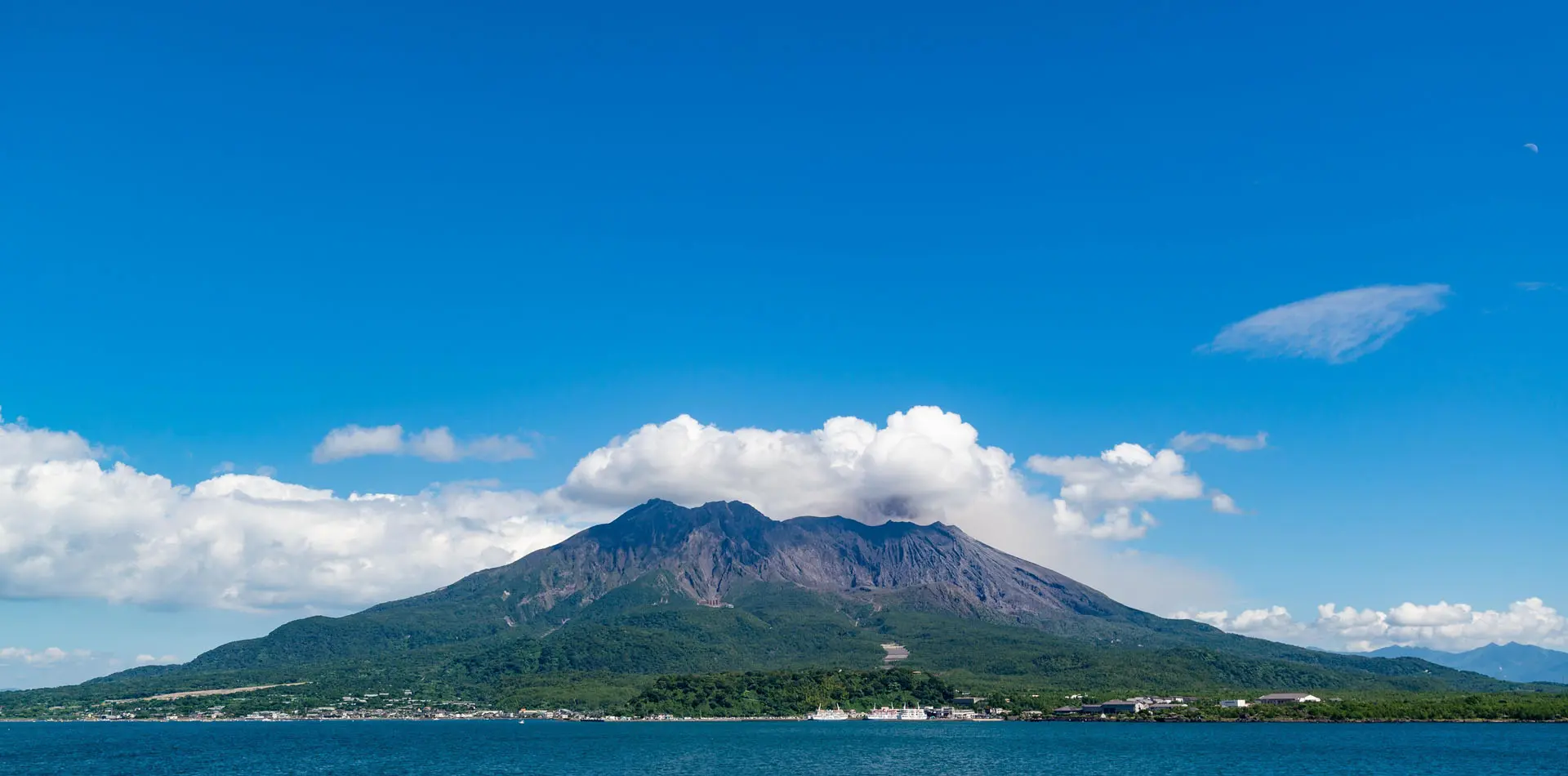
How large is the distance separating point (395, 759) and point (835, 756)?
183ft

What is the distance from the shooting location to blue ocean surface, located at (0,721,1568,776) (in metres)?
121

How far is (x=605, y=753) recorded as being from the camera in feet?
485

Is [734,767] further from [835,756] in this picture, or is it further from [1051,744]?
[1051,744]

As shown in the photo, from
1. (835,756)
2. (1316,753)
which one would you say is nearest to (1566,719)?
(1316,753)

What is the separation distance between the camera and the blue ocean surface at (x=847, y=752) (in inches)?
4759

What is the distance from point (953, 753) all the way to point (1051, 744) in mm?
20593

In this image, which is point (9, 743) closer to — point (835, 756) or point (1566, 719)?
point (835, 756)

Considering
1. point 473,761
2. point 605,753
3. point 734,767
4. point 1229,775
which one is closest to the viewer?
point 1229,775

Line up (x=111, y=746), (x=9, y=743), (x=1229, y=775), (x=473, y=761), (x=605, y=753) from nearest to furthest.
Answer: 1. (x=1229, y=775)
2. (x=473, y=761)
3. (x=605, y=753)
4. (x=111, y=746)
5. (x=9, y=743)

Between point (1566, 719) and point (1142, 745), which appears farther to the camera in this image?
point (1566, 719)

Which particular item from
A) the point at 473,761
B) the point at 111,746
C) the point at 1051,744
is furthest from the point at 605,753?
the point at 111,746

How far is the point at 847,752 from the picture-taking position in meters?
142

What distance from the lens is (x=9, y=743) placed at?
184250 millimetres

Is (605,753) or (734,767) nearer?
(734,767)
